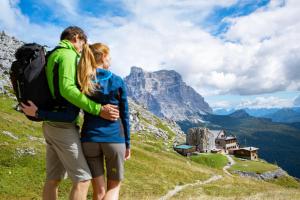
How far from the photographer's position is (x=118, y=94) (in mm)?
9219

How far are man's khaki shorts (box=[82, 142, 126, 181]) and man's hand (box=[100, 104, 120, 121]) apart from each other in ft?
2.09

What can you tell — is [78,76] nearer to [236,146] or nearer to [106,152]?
[106,152]

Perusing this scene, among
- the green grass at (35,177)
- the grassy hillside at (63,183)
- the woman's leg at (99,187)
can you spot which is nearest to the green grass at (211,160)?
the grassy hillside at (63,183)

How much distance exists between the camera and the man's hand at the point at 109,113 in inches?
345

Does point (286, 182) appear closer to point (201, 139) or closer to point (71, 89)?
point (201, 139)

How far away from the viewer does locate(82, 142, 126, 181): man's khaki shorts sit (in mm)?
8867

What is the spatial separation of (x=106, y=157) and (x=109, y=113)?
3.81 feet

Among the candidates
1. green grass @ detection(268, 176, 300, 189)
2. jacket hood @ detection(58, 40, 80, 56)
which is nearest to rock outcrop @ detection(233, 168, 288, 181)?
green grass @ detection(268, 176, 300, 189)

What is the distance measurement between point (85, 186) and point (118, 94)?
241 cm

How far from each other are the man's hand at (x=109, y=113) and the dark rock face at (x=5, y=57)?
96320mm

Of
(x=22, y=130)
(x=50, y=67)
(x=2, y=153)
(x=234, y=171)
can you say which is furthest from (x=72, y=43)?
(x=234, y=171)

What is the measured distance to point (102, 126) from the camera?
8.85 meters

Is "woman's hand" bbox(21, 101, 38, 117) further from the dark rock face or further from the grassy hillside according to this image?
the dark rock face

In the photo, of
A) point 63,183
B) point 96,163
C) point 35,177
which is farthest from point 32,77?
point 35,177
